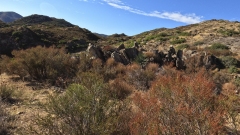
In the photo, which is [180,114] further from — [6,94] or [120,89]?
[6,94]

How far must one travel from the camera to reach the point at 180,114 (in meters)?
5.38

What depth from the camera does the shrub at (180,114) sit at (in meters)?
5.12

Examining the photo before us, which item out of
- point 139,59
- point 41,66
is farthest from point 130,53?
point 41,66

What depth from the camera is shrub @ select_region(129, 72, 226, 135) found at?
16.8 ft

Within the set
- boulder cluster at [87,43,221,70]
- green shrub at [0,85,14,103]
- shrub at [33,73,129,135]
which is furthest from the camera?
boulder cluster at [87,43,221,70]

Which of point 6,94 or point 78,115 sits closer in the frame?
point 78,115

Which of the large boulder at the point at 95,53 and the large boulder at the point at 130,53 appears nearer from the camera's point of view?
the large boulder at the point at 95,53

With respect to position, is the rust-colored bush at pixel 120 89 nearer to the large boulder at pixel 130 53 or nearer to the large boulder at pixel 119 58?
the large boulder at pixel 119 58

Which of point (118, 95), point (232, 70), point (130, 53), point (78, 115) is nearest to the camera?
point (78, 115)

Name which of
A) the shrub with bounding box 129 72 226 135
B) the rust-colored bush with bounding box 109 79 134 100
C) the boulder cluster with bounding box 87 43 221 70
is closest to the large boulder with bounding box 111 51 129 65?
the boulder cluster with bounding box 87 43 221 70

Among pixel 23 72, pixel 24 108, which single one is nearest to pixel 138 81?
pixel 24 108

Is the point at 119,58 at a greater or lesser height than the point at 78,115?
greater

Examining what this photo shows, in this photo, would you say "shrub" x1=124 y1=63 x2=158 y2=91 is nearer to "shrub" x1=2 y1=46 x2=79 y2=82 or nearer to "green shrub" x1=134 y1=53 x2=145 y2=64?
"green shrub" x1=134 y1=53 x2=145 y2=64

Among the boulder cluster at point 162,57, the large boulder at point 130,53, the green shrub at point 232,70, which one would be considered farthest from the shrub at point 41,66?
the green shrub at point 232,70
